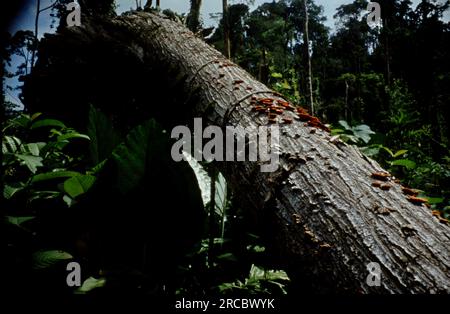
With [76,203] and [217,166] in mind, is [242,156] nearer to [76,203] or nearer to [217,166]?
[217,166]

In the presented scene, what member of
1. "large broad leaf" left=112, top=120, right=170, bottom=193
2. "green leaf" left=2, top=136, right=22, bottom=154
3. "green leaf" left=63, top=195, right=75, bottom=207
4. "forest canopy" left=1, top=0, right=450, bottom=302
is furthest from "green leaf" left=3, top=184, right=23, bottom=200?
"large broad leaf" left=112, top=120, right=170, bottom=193

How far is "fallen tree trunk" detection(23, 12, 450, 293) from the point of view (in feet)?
3.28

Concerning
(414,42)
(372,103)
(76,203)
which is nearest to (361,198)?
(76,203)

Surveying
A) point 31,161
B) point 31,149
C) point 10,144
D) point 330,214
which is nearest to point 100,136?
point 31,161

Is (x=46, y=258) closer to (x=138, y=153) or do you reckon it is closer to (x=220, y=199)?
(x=138, y=153)

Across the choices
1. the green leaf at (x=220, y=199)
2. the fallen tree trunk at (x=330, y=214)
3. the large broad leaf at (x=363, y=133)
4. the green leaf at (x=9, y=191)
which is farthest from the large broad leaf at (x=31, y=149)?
the large broad leaf at (x=363, y=133)

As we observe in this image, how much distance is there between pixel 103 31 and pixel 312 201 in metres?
2.95

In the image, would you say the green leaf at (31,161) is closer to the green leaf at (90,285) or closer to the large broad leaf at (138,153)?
the large broad leaf at (138,153)

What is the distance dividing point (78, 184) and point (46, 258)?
40cm

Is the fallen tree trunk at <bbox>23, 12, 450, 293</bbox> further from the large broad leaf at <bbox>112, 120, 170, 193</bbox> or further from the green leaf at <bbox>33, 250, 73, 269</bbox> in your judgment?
the green leaf at <bbox>33, 250, 73, 269</bbox>

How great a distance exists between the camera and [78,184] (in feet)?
5.34

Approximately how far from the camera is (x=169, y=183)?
170cm

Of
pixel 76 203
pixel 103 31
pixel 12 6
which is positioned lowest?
pixel 76 203
